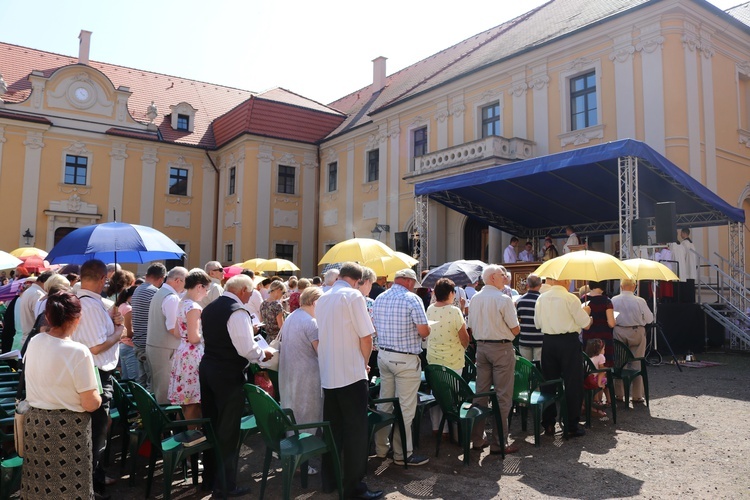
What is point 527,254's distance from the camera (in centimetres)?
1636

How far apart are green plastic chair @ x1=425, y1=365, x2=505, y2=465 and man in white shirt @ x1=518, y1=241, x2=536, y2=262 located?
11.1 metres

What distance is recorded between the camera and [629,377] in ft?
23.5

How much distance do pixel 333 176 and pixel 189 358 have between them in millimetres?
22874

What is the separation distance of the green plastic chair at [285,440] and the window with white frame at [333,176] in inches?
899

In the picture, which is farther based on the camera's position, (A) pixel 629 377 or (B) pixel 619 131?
(B) pixel 619 131

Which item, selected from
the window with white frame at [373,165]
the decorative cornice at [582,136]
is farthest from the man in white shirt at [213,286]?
the window with white frame at [373,165]

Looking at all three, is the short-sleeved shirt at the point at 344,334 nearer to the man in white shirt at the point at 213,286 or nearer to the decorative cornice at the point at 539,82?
the man in white shirt at the point at 213,286

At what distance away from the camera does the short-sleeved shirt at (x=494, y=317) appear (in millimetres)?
5500

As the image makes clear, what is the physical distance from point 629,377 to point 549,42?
1295 cm

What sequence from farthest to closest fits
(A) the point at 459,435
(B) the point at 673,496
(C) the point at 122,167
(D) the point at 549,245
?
(C) the point at 122,167 → (D) the point at 549,245 → (A) the point at 459,435 → (B) the point at 673,496

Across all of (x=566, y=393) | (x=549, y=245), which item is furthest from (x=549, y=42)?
(x=566, y=393)

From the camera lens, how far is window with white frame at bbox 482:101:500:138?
19328 mm

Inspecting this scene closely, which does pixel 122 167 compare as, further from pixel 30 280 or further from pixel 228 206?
pixel 30 280

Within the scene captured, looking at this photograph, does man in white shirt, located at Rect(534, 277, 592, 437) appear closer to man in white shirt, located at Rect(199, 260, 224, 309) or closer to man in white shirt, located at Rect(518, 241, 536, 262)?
man in white shirt, located at Rect(199, 260, 224, 309)
